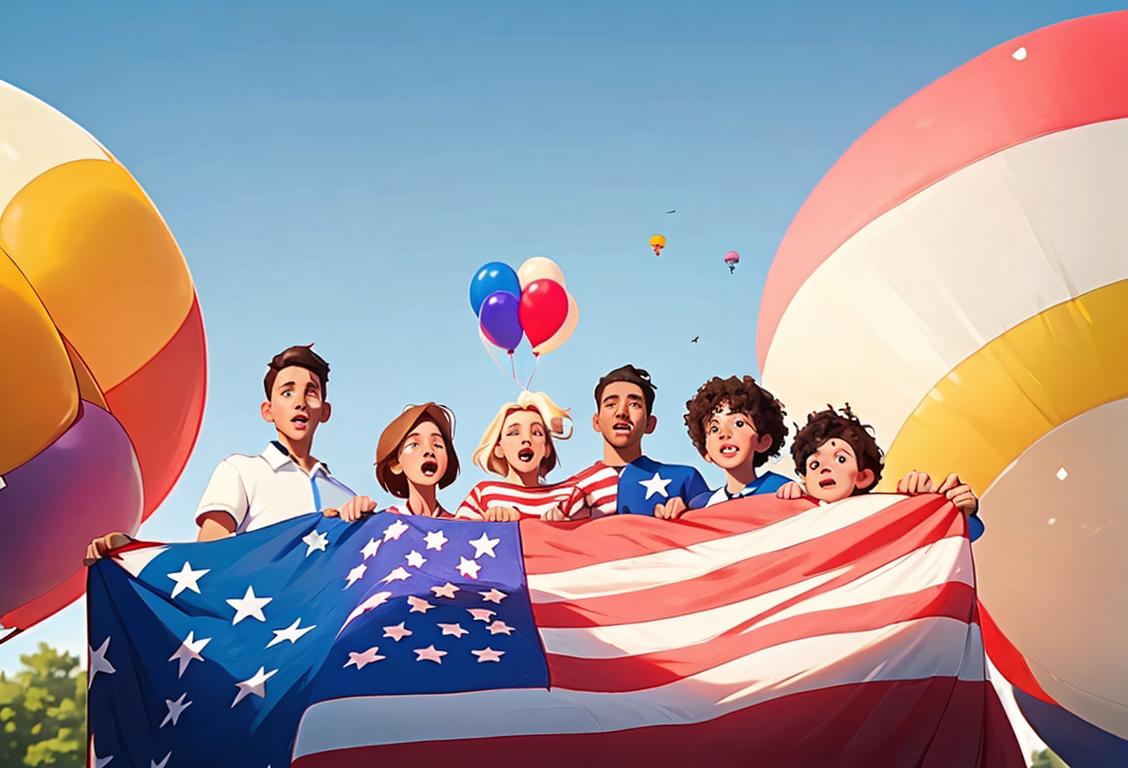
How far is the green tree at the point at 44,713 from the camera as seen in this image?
6852 mm

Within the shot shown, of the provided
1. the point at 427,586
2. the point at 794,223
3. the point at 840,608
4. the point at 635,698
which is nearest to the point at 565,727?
the point at 635,698

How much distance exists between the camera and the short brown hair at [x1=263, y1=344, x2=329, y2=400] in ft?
16.0

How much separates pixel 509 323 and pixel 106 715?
5819mm

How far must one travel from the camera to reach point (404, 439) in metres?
4.67

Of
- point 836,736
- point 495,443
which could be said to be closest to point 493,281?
point 495,443

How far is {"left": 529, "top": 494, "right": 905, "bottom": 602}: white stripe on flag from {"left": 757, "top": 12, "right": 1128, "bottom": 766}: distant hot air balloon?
1061 millimetres

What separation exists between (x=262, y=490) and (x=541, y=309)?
4.83 metres

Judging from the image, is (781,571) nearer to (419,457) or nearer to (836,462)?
(836,462)

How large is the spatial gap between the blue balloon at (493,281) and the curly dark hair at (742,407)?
463 centimetres

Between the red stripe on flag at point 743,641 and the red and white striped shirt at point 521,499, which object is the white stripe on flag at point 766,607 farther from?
the red and white striped shirt at point 521,499

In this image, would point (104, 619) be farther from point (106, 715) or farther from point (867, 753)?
point (867, 753)

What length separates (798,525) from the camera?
4266 millimetres

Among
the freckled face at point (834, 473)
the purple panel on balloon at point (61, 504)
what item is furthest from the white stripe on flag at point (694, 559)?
the purple panel on balloon at point (61, 504)

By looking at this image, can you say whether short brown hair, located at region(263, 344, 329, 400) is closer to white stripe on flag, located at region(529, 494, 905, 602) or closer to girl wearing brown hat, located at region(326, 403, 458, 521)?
girl wearing brown hat, located at region(326, 403, 458, 521)
